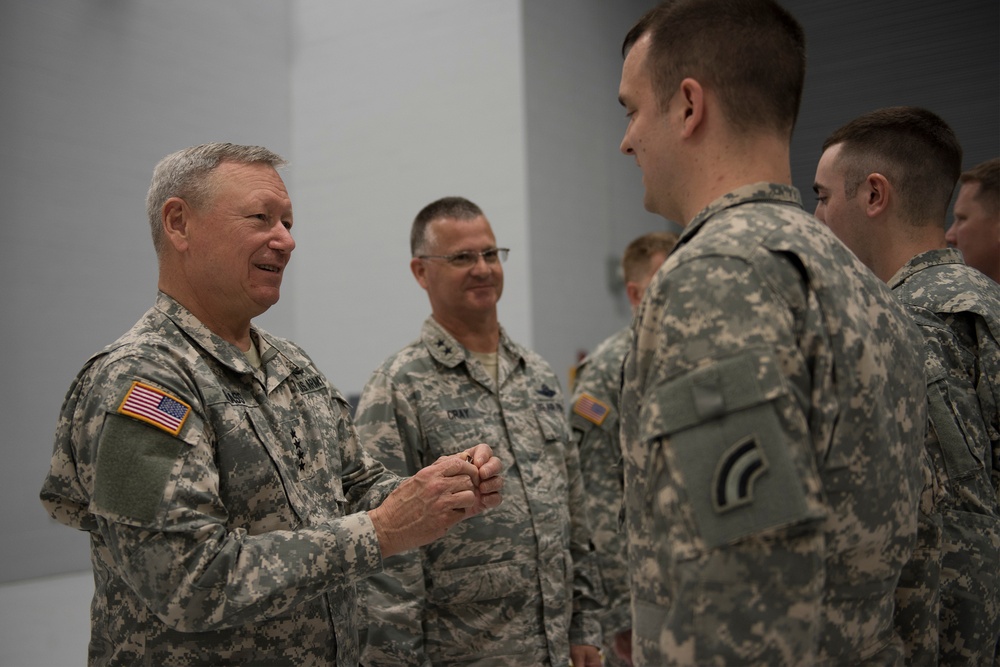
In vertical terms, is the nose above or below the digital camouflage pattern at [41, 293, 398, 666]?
above

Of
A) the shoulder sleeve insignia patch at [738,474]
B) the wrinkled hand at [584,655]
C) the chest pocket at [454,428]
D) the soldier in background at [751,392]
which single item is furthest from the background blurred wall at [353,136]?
the shoulder sleeve insignia patch at [738,474]

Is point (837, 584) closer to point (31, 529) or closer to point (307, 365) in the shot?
point (307, 365)

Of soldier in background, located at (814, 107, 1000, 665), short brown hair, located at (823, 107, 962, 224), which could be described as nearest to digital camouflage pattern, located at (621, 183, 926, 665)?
soldier in background, located at (814, 107, 1000, 665)

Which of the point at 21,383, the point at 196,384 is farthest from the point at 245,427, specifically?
the point at 21,383

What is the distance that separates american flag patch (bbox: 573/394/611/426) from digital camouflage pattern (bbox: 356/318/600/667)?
1.88 ft

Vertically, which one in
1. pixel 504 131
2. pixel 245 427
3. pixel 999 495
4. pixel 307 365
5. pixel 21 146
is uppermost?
pixel 504 131

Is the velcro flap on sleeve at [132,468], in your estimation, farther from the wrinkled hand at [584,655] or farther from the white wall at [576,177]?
the white wall at [576,177]

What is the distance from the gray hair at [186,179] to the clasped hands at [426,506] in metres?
0.71

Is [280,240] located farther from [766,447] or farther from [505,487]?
[766,447]

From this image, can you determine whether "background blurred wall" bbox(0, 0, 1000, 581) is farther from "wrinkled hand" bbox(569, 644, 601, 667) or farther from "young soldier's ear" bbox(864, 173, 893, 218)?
"young soldier's ear" bbox(864, 173, 893, 218)

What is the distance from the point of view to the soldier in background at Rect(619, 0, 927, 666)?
103 centimetres

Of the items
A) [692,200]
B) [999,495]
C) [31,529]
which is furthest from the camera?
[31,529]

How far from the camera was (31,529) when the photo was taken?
3.54 metres

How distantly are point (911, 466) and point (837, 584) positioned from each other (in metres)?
0.21
